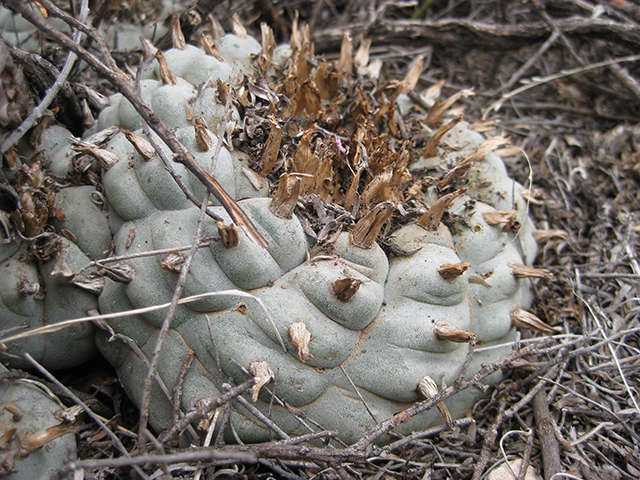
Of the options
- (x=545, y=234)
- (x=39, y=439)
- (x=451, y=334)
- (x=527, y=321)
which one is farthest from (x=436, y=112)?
(x=39, y=439)

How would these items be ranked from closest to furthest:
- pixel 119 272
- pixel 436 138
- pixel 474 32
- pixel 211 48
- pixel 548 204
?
pixel 119 272, pixel 211 48, pixel 436 138, pixel 548 204, pixel 474 32

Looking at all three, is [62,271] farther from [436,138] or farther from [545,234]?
[545,234]

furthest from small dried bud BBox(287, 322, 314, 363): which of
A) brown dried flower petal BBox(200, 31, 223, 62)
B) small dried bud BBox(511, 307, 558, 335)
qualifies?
brown dried flower petal BBox(200, 31, 223, 62)

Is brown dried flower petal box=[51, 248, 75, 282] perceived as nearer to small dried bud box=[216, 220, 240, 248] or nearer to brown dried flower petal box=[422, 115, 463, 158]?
small dried bud box=[216, 220, 240, 248]

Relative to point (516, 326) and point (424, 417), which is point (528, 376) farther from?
point (424, 417)

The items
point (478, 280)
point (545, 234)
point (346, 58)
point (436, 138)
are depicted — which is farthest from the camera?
point (346, 58)

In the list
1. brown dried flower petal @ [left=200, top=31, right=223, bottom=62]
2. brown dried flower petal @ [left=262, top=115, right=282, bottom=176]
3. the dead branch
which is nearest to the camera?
brown dried flower petal @ [left=262, top=115, right=282, bottom=176]
